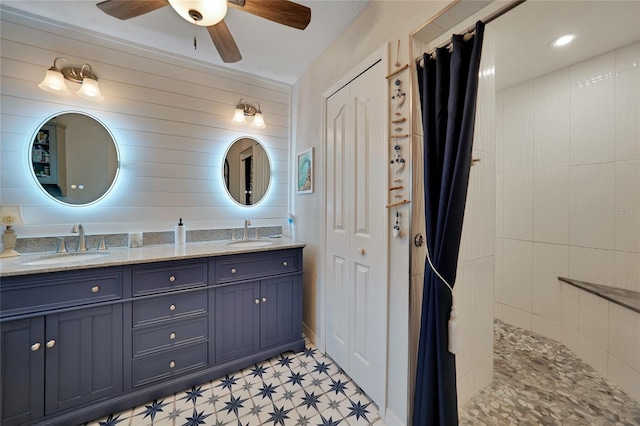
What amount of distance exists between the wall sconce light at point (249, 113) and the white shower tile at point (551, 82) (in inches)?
101

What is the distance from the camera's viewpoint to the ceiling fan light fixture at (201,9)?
1.15 metres

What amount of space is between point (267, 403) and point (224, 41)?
7.60ft

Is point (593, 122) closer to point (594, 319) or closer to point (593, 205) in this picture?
point (593, 205)

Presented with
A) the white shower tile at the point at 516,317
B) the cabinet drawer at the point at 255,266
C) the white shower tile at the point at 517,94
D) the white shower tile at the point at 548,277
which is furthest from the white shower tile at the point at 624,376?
the cabinet drawer at the point at 255,266

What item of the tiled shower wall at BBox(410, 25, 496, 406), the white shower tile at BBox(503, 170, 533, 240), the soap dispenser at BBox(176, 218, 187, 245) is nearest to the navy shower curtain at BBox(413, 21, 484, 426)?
the tiled shower wall at BBox(410, 25, 496, 406)

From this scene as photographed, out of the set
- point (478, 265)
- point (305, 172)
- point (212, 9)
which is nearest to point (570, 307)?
point (478, 265)

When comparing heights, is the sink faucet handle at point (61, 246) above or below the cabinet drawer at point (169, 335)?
above

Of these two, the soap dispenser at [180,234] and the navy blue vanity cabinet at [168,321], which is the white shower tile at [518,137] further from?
the soap dispenser at [180,234]

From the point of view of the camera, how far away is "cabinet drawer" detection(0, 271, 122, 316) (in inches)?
48.2

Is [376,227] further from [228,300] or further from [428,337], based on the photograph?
[228,300]

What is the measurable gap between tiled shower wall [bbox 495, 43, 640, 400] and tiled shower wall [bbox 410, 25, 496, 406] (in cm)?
95

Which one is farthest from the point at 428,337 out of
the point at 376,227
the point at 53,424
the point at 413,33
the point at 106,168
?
the point at 106,168

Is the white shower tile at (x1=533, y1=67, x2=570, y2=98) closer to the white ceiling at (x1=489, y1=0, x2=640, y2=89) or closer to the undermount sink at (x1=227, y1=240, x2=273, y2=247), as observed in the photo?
the white ceiling at (x1=489, y1=0, x2=640, y2=89)

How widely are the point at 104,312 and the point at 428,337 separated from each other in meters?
1.80
